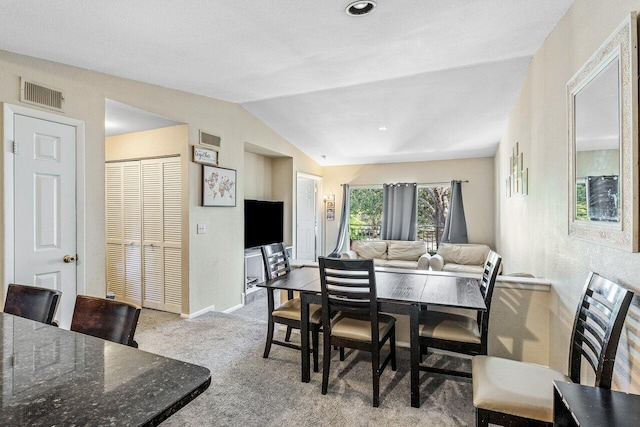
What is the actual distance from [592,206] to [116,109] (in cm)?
380

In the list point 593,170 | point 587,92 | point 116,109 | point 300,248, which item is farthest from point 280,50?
point 300,248

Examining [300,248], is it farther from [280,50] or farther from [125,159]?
[280,50]

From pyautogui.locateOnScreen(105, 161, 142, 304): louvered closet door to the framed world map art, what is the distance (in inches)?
39.2

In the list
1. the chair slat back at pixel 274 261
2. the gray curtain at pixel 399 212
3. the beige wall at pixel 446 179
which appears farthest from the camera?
the gray curtain at pixel 399 212

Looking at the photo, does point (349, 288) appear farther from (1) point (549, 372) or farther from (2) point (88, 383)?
(2) point (88, 383)

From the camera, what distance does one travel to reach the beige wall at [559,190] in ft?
4.61

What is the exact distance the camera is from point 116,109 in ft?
10.4

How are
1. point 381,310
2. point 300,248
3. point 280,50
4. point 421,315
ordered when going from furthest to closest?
1. point 300,248
2. point 280,50
3. point 421,315
4. point 381,310

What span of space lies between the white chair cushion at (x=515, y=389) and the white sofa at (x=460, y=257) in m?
3.91

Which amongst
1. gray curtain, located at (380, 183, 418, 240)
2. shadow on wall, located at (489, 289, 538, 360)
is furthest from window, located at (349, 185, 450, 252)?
shadow on wall, located at (489, 289, 538, 360)

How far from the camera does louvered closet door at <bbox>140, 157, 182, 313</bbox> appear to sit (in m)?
3.85

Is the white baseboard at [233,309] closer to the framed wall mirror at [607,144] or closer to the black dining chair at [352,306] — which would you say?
the black dining chair at [352,306]

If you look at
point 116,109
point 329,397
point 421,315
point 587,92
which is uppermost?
point 116,109

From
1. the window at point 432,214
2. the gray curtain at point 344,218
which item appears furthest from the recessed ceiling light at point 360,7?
the window at point 432,214
